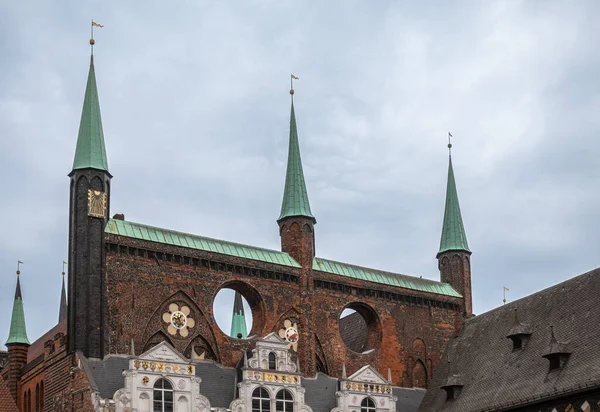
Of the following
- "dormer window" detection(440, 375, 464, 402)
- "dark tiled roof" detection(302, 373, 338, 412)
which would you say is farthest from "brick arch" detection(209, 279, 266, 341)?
"dormer window" detection(440, 375, 464, 402)

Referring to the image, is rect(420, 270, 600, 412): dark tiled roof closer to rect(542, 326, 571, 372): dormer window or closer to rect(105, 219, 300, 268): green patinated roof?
rect(542, 326, 571, 372): dormer window

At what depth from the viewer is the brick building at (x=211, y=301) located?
46.5m

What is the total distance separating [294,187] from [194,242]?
7083mm

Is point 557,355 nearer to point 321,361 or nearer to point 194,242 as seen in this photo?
point 321,361

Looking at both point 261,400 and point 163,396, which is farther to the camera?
point 261,400

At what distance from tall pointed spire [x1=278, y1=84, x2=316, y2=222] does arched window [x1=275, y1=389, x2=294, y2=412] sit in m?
9.74

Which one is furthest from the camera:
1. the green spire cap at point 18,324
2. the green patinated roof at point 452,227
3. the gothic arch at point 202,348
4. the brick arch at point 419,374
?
the green patinated roof at point 452,227

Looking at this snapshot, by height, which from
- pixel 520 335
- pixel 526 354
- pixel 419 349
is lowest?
pixel 526 354

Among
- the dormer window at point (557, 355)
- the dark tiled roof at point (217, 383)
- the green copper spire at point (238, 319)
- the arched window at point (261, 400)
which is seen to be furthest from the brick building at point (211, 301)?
the green copper spire at point (238, 319)

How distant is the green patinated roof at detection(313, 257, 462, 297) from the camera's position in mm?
55188

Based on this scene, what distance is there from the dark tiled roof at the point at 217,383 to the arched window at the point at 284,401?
2.11 meters

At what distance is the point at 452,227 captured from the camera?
6128cm

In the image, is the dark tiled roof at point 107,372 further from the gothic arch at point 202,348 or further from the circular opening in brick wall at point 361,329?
the circular opening in brick wall at point 361,329

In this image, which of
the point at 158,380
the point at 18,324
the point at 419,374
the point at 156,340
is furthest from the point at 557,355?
the point at 18,324
